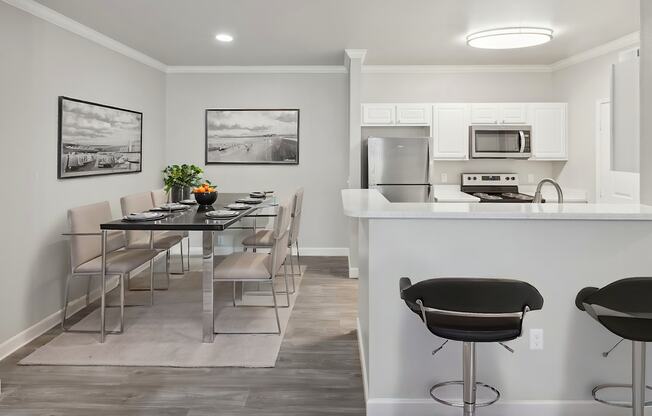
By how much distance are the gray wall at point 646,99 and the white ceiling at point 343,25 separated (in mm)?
1226

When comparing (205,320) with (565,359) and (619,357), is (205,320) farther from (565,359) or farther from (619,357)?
(619,357)

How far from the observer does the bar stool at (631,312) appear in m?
1.97

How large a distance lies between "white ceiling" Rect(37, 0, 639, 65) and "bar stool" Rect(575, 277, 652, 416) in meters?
2.64

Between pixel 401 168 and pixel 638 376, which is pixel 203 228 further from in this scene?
pixel 401 168

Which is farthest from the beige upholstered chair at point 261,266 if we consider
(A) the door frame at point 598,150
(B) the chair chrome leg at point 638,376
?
(A) the door frame at point 598,150

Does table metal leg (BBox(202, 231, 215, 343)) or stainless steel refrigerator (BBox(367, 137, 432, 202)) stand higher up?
stainless steel refrigerator (BBox(367, 137, 432, 202))

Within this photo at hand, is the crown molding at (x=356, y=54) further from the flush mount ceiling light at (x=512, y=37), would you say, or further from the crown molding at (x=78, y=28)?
the crown molding at (x=78, y=28)

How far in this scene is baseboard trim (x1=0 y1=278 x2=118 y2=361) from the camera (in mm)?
3514

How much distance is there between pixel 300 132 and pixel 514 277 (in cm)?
457

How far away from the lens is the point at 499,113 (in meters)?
6.06

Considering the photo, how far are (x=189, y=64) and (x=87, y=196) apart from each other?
2498mm

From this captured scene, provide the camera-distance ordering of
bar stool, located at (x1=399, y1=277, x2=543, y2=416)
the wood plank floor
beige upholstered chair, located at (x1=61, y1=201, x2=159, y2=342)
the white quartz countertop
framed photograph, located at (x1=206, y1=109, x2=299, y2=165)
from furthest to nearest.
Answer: framed photograph, located at (x1=206, y1=109, x2=299, y2=165) → beige upholstered chair, located at (x1=61, y1=201, x2=159, y2=342) → the wood plank floor → the white quartz countertop → bar stool, located at (x1=399, y1=277, x2=543, y2=416)

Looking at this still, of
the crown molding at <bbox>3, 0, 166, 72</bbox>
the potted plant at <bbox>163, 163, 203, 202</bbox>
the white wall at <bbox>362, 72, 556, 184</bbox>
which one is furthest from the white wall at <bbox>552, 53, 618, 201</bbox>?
the crown molding at <bbox>3, 0, 166, 72</bbox>

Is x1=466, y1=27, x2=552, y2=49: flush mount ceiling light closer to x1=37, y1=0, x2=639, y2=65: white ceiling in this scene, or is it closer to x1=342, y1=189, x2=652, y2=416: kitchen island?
x1=37, y1=0, x2=639, y2=65: white ceiling
